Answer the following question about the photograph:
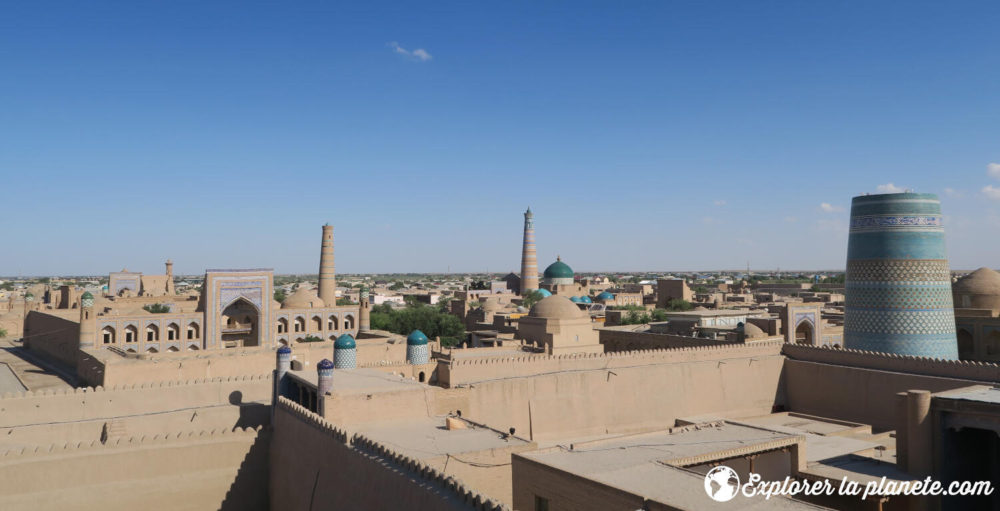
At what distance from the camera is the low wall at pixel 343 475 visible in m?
8.72

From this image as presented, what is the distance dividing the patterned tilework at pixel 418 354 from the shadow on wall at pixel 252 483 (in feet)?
15.4

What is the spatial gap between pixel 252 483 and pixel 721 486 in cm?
941

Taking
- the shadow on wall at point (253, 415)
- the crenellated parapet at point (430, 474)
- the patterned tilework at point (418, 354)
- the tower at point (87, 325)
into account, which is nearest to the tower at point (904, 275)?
the patterned tilework at point (418, 354)

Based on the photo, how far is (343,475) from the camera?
37.3 ft

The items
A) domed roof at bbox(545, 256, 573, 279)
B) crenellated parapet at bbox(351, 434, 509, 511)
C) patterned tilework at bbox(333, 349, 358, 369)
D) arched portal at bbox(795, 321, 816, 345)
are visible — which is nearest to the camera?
crenellated parapet at bbox(351, 434, 509, 511)

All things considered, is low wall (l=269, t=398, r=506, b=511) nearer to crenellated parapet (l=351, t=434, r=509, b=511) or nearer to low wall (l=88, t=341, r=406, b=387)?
crenellated parapet (l=351, t=434, r=509, b=511)

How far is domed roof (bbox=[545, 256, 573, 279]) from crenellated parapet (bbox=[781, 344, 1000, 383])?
3748 centimetres

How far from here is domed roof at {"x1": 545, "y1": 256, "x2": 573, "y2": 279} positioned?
58531mm

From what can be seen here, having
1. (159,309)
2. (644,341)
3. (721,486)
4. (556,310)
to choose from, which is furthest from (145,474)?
(159,309)

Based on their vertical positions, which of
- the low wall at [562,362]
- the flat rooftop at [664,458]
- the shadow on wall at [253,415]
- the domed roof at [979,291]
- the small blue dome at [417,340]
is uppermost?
the domed roof at [979,291]

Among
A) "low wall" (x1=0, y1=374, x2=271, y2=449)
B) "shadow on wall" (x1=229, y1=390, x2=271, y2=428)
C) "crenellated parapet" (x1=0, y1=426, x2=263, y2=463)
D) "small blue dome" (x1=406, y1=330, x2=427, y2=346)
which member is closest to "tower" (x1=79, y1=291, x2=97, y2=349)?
"low wall" (x1=0, y1=374, x2=271, y2=449)

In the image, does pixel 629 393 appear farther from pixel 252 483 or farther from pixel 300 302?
pixel 300 302

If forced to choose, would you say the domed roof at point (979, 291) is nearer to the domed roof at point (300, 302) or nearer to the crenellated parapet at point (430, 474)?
the crenellated parapet at point (430, 474)

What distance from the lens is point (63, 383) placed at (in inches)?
844
